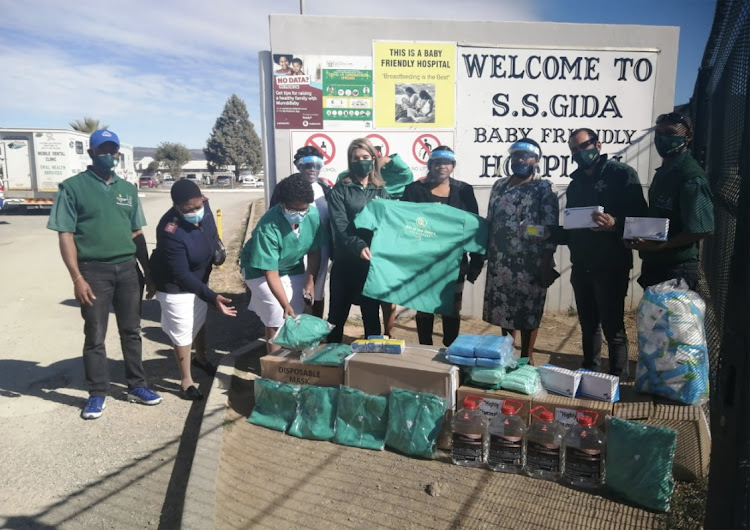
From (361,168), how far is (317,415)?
198cm

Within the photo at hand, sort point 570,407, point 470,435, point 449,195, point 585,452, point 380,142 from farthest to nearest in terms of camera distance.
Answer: point 380,142, point 449,195, point 470,435, point 570,407, point 585,452

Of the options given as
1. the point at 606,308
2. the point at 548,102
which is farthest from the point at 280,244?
the point at 548,102

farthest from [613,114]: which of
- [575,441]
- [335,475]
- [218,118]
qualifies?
[218,118]

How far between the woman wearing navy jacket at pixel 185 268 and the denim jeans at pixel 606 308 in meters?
2.70

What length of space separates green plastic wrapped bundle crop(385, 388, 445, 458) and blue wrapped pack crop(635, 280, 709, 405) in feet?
4.32

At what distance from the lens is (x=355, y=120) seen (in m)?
6.62

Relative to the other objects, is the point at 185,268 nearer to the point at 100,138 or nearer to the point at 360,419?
the point at 100,138

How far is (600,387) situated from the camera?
11.2 ft

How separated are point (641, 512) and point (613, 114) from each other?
522 cm

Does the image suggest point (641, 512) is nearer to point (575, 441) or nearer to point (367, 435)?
point (575, 441)

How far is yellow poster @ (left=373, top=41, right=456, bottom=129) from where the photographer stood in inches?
259

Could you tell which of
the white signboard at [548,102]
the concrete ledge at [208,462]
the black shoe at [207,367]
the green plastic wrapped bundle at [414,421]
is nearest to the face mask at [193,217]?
the concrete ledge at [208,462]

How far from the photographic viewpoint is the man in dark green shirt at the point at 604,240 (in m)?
4.04

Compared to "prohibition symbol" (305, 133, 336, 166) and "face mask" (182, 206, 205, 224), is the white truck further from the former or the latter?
"face mask" (182, 206, 205, 224)
